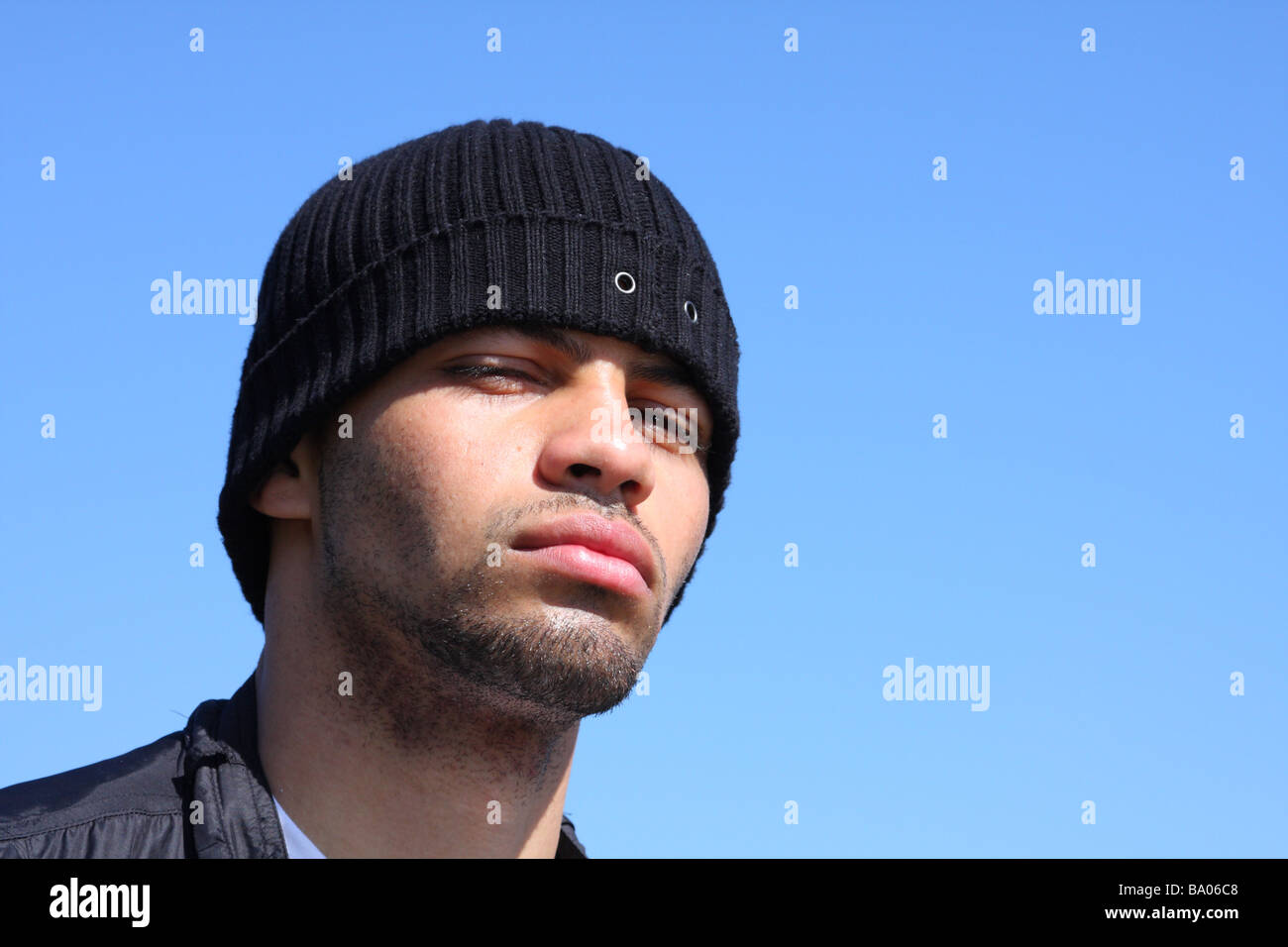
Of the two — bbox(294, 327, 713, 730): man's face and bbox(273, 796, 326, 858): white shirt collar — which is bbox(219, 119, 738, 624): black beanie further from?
bbox(273, 796, 326, 858): white shirt collar

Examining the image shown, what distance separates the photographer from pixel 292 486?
5.03m

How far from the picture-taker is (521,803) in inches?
191

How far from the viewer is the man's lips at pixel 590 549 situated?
14.3 feet

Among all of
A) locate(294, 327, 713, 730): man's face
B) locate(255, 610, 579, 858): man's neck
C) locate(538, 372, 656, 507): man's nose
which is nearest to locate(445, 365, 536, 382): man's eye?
locate(294, 327, 713, 730): man's face

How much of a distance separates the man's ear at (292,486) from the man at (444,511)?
11 millimetres

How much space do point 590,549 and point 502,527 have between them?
281 mm

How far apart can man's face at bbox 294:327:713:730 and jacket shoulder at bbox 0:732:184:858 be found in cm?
80

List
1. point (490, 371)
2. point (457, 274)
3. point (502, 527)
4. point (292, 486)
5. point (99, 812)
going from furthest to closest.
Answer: point (292, 486), point (457, 274), point (490, 371), point (99, 812), point (502, 527)

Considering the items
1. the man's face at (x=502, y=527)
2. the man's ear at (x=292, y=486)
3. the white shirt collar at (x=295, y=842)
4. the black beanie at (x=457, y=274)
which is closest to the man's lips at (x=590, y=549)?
the man's face at (x=502, y=527)

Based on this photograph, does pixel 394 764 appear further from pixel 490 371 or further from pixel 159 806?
pixel 490 371

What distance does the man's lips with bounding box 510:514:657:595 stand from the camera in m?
4.37

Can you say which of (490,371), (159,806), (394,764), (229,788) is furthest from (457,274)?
(159,806)
